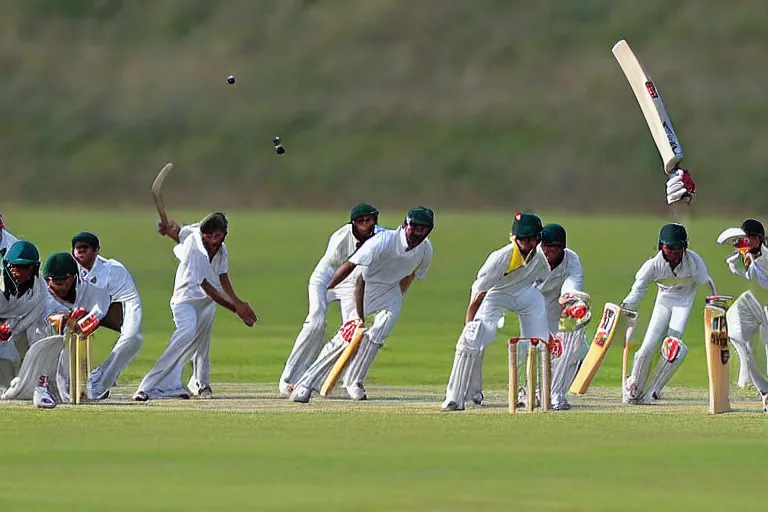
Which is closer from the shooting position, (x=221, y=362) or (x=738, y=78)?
(x=221, y=362)

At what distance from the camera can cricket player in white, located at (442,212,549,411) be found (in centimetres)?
1591

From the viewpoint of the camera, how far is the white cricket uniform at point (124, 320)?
55.4ft

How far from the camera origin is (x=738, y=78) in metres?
133

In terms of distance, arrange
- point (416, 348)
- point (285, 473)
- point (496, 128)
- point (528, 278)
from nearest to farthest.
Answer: point (285, 473)
point (528, 278)
point (416, 348)
point (496, 128)

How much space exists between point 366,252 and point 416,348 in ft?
27.1

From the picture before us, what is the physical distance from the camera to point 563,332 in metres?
17.1

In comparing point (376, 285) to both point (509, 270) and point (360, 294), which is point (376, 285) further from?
point (509, 270)

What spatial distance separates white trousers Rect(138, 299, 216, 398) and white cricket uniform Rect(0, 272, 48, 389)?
115 cm

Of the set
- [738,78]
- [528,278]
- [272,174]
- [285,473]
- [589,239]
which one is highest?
[738,78]

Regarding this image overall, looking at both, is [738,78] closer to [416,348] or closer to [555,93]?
[555,93]

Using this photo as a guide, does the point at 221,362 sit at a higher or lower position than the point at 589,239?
lower

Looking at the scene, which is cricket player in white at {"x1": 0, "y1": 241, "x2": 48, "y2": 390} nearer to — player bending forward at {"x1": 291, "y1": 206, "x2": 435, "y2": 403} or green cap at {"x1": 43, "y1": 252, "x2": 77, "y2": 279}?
green cap at {"x1": 43, "y1": 252, "x2": 77, "y2": 279}

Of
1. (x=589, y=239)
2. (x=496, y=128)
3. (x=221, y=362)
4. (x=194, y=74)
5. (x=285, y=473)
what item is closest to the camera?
(x=285, y=473)

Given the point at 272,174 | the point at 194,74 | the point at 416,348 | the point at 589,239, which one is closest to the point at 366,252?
the point at 416,348
